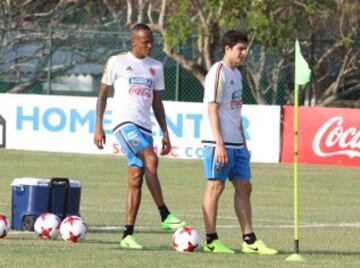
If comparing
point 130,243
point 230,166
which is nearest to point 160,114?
point 230,166

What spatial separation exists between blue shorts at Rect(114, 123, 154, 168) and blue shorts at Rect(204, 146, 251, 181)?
1.06m

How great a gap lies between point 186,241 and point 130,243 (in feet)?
2.06

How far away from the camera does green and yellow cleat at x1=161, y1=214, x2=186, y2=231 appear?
1436 cm

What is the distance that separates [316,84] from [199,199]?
16.1m

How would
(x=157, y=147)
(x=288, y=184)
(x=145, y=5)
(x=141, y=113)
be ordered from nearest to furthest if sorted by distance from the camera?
1. (x=141, y=113)
2. (x=288, y=184)
3. (x=157, y=147)
4. (x=145, y=5)

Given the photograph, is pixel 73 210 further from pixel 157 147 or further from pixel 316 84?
pixel 316 84

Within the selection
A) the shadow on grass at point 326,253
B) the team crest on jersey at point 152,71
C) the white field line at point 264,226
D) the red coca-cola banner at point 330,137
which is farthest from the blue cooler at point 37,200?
the red coca-cola banner at point 330,137

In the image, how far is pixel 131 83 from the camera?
13.6m

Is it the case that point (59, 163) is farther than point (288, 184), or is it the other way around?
point (59, 163)

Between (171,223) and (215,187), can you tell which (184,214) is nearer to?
(171,223)

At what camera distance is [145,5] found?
38938mm

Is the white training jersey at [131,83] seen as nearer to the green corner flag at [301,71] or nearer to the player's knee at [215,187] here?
the player's knee at [215,187]

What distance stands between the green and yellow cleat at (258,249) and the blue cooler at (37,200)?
2495 mm

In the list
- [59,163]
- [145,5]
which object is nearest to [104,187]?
[59,163]
